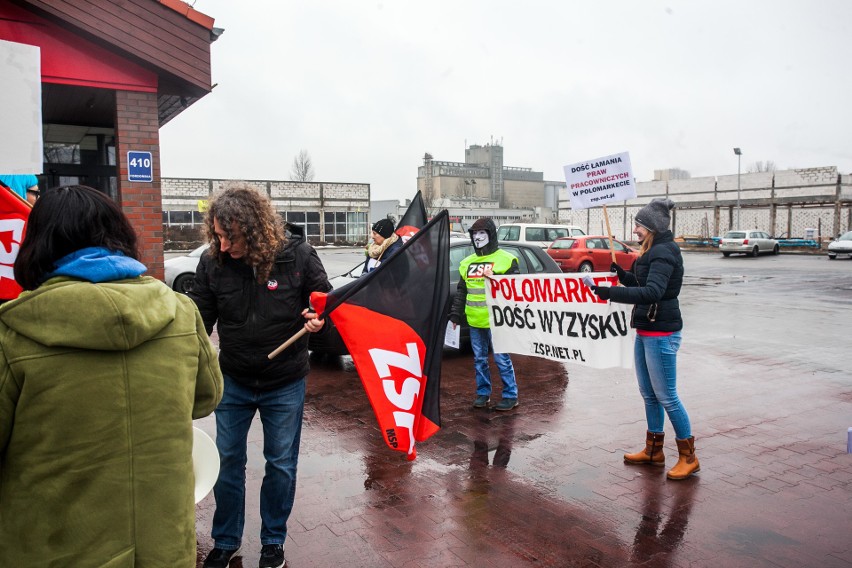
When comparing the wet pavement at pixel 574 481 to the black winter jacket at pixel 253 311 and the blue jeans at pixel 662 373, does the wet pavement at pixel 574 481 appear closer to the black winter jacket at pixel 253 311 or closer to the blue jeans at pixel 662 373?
the blue jeans at pixel 662 373

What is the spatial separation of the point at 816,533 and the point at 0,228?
5240 millimetres

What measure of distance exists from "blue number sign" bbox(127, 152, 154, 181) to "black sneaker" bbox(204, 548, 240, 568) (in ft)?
17.7

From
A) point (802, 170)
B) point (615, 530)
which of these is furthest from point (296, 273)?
point (802, 170)

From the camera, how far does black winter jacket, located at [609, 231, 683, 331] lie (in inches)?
186

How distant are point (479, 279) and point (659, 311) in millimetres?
2172

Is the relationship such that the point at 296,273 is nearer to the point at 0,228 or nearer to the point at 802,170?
the point at 0,228

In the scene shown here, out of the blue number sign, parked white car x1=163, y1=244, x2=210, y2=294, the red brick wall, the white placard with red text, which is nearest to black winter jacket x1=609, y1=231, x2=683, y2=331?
the white placard with red text

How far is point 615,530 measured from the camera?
13.3 ft

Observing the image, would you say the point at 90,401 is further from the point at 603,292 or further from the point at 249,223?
the point at 603,292

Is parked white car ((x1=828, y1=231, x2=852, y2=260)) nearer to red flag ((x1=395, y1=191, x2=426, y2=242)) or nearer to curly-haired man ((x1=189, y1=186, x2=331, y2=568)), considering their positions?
red flag ((x1=395, y1=191, x2=426, y2=242))

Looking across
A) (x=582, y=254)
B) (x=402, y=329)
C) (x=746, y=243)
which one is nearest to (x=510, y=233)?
(x=582, y=254)

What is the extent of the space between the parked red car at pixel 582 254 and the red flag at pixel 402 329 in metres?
18.4

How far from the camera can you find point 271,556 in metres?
3.54

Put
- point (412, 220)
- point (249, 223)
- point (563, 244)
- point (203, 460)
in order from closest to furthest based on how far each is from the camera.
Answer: point (203, 460) < point (249, 223) < point (412, 220) < point (563, 244)
